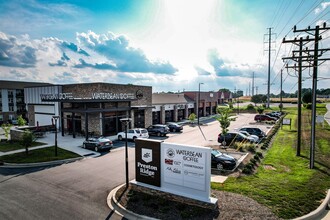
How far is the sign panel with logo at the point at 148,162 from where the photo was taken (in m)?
11.3

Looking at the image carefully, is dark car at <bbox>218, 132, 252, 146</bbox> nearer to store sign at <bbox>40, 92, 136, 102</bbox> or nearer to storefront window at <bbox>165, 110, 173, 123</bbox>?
store sign at <bbox>40, 92, 136, 102</bbox>

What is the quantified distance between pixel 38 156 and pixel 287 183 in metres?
19.5

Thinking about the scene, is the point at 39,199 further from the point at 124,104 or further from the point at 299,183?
the point at 124,104

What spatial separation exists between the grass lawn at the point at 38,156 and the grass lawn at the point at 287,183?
1392 centimetres

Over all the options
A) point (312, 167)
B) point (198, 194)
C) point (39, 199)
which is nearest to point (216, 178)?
point (198, 194)

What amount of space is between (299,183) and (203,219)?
22.2ft

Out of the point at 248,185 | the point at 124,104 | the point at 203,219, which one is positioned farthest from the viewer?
the point at 124,104

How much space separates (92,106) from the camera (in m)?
29.0

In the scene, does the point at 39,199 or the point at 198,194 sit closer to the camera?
the point at 198,194

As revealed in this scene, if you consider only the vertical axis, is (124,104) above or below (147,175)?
above

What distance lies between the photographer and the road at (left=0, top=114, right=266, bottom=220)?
9711 millimetres

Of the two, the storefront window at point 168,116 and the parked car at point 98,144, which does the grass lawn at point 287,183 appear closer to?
the parked car at point 98,144

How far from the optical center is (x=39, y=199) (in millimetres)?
11086

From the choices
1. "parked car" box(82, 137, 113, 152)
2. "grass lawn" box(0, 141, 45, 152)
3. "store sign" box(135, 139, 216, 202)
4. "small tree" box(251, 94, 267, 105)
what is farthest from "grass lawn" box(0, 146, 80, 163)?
"small tree" box(251, 94, 267, 105)
